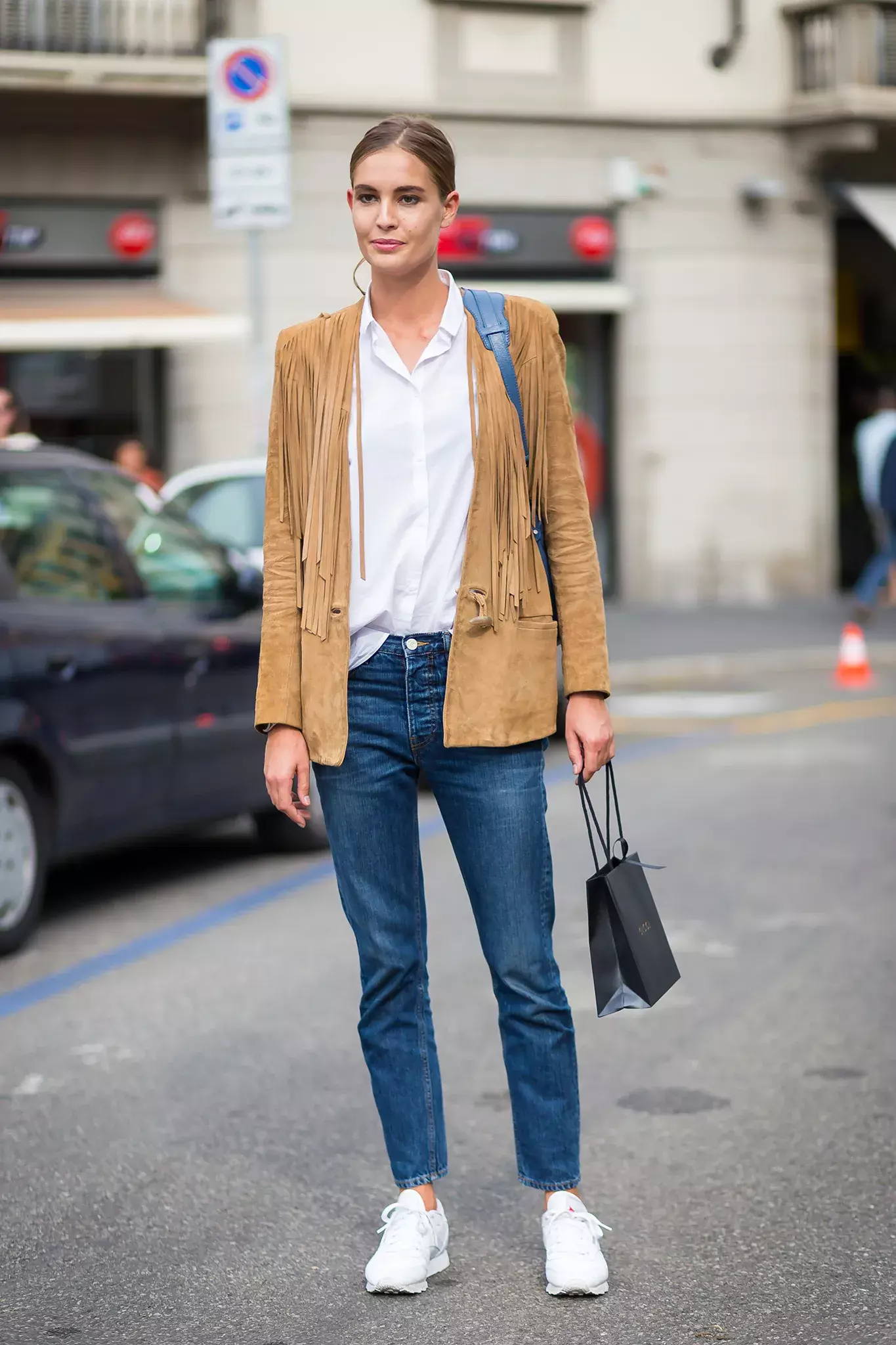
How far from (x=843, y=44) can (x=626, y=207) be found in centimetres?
273

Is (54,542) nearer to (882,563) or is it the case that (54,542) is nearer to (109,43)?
(882,563)

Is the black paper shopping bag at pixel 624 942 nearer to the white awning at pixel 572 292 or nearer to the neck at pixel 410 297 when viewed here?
the neck at pixel 410 297

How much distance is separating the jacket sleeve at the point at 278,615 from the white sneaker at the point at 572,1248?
0.97 metres

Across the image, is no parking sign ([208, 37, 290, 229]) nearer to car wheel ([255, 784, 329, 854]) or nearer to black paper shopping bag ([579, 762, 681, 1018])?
car wheel ([255, 784, 329, 854])

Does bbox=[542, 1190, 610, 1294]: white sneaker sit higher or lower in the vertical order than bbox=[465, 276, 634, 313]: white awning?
lower

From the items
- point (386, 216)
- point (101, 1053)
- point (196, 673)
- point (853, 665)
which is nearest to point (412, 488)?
point (386, 216)

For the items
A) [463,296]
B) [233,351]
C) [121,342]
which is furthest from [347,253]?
[463,296]

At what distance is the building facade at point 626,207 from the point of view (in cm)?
1914

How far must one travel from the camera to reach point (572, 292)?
20672mm

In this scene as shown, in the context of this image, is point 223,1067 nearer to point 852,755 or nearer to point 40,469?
point 40,469

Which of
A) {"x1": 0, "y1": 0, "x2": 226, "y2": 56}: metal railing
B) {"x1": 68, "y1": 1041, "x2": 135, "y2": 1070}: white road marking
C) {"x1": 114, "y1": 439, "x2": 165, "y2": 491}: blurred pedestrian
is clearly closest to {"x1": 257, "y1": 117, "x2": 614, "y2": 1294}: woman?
{"x1": 68, "y1": 1041, "x2": 135, "y2": 1070}: white road marking

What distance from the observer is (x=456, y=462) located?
3.57m

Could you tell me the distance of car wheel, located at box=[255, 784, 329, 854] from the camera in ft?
27.4

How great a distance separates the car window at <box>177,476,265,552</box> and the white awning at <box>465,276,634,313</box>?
9186 mm
